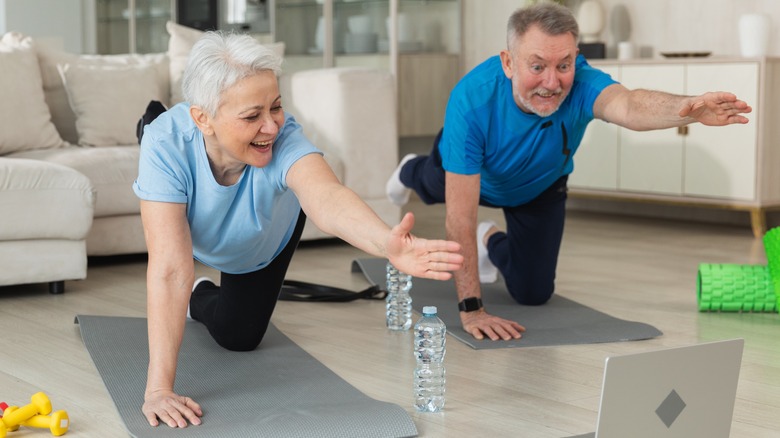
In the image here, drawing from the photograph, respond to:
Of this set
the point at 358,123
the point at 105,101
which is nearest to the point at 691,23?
the point at 358,123

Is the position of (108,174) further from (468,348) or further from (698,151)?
(698,151)

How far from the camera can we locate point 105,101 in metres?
4.49

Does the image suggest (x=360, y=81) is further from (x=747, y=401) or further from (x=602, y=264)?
(x=747, y=401)

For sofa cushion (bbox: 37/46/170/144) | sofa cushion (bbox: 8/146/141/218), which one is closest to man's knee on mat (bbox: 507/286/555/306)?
sofa cushion (bbox: 8/146/141/218)

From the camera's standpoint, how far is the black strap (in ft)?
11.4

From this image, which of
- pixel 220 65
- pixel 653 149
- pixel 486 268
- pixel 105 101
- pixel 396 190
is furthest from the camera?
pixel 653 149

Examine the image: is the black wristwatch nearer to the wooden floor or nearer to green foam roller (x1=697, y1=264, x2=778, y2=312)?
the wooden floor

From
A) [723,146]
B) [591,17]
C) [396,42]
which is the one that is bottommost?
[723,146]

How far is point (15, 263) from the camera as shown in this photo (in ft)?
11.4

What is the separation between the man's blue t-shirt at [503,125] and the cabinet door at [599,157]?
2539mm

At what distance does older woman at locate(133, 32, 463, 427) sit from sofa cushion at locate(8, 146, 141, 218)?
5.66 feet

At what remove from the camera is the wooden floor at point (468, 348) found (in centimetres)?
224

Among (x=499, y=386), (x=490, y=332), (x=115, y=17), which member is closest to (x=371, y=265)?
(x=490, y=332)

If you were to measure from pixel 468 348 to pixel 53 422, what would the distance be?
1.13 meters
